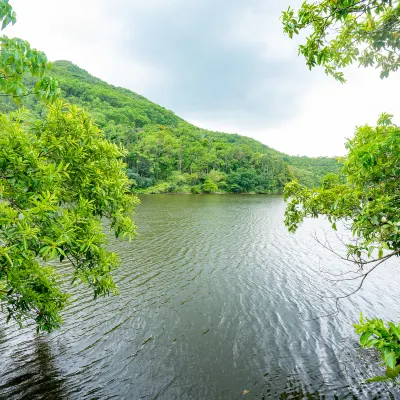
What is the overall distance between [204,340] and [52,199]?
8.01 meters

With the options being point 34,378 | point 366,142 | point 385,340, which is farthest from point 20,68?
point 34,378

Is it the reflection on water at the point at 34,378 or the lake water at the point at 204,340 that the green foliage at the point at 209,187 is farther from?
the reflection on water at the point at 34,378

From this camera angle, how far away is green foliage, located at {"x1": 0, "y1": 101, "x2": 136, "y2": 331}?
4.33m

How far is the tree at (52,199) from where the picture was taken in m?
4.31

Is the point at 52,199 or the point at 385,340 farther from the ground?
the point at 52,199

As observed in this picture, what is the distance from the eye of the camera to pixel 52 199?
472cm

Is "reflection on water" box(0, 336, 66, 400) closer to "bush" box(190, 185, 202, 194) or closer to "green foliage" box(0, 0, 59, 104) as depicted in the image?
"green foliage" box(0, 0, 59, 104)

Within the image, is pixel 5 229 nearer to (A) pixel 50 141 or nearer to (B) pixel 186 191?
(A) pixel 50 141

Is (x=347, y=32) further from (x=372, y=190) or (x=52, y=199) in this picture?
(x=52, y=199)

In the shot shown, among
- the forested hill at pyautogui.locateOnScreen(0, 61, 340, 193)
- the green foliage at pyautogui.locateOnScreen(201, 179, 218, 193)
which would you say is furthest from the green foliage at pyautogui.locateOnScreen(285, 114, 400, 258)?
the green foliage at pyautogui.locateOnScreen(201, 179, 218, 193)

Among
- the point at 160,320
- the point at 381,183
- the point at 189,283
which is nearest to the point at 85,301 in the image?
the point at 160,320

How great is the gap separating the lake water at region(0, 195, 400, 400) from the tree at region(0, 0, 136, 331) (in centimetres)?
314

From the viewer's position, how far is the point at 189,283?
15180mm

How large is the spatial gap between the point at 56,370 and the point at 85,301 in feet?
14.7
